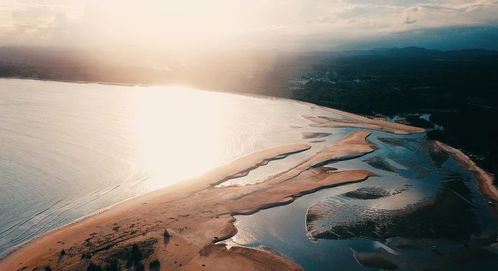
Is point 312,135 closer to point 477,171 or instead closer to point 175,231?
point 477,171

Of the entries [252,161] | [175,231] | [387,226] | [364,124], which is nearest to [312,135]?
[364,124]

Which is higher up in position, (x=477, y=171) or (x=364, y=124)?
(x=364, y=124)

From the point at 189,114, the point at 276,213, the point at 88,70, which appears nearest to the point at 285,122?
the point at 189,114

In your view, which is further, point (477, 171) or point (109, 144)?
point (109, 144)

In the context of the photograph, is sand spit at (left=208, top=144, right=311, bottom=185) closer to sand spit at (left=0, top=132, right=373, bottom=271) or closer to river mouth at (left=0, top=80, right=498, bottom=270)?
river mouth at (left=0, top=80, right=498, bottom=270)

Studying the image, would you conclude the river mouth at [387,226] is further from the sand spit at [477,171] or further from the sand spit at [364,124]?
the sand spit at [364,124]
